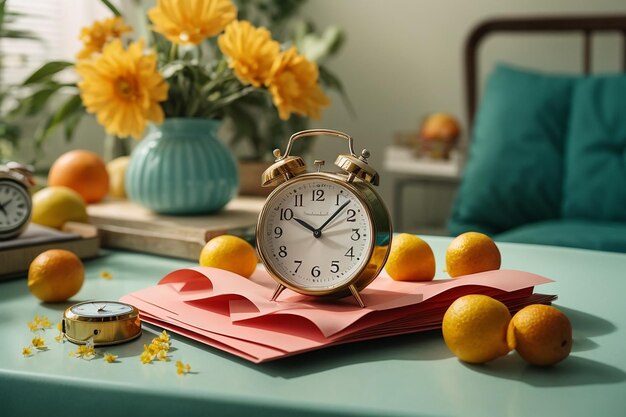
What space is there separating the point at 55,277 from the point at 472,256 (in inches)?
19.8

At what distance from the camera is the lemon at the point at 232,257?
35.9 inches

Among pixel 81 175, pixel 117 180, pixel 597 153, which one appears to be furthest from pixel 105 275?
pixel 597 153

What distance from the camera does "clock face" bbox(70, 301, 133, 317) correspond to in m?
0.76

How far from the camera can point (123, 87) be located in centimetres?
122

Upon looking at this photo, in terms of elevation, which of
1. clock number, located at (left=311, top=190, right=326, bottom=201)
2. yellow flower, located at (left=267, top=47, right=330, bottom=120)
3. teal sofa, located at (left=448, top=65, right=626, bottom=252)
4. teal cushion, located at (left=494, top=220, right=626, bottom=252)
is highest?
yellow flower, located at (left=267, top=47, right=330, bottom=120)

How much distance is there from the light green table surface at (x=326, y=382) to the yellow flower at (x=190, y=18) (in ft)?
1.99

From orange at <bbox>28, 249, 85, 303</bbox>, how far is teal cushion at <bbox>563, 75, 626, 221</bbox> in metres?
1.63

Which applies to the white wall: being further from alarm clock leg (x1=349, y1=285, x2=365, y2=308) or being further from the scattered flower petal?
alarm clock leg (x1=349, y1=285, x2=365, y2=308)

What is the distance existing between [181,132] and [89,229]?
248 mm

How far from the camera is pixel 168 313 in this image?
814 millimetres

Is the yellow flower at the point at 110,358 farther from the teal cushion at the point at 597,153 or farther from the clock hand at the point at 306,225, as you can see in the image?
the teal cushion at the point at 597,153

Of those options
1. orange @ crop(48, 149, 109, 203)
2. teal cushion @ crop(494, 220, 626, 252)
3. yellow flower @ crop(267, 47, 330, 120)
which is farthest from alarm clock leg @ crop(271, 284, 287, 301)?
teal cushion @ crop(494, 220, 626, 252)

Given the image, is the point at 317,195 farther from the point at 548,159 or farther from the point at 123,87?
the point at 548,159

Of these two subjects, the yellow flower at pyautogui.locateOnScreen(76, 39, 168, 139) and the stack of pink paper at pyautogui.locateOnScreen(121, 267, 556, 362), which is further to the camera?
the yellow flower at pyautogui.locateOnScreen(76, 39, 168, 139)
